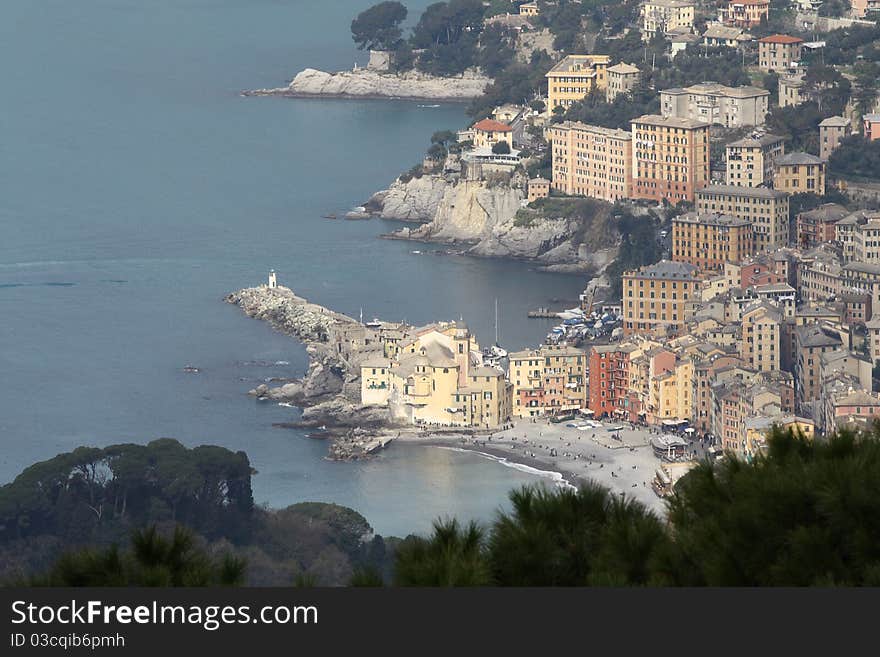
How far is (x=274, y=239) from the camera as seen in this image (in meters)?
36.9

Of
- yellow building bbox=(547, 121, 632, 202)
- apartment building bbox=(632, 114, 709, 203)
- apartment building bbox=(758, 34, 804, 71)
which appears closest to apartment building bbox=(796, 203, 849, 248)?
apartment building bbox=(632, 114, 709, 203)

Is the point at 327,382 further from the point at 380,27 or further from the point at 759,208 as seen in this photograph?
the point at 380,27

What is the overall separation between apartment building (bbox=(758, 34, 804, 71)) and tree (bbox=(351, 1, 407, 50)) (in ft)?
49.3

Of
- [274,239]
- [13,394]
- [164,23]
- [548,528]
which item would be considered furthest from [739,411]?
[164,23]

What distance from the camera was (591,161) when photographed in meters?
36.0

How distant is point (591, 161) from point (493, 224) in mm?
1704

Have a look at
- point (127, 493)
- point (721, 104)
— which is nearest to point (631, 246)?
point (721, 104)

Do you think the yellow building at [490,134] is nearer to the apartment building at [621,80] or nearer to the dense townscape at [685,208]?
the dense townscape at [685,208]

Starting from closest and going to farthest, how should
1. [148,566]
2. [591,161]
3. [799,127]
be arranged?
[148,566] < [799,127] < [591,161]

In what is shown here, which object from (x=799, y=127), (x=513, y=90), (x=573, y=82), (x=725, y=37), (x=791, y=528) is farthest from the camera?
(x=513, y=90)

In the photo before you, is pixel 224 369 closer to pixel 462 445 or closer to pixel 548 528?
pixel 462 445

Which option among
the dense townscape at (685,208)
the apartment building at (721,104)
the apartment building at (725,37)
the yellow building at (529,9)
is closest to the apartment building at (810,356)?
the dense townscape at (685,208)

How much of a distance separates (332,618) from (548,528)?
1.34 m

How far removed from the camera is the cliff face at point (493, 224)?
112 ft
